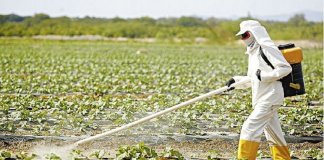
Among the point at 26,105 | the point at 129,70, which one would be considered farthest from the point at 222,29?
the point at 26,105

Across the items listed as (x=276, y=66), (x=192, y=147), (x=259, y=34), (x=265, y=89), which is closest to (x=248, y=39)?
(x=259, y=34)

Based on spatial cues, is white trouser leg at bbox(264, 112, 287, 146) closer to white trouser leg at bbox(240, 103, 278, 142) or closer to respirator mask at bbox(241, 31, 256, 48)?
white trouser leg at bbox(240, 103, 278, 142)

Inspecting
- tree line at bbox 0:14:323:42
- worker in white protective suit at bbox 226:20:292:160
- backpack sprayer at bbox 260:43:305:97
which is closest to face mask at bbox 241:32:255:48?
worker in white protective suit at bbox 226:20:292:160

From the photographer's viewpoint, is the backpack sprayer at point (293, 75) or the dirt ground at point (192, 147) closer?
the backpack sprayer at point (293, 75)

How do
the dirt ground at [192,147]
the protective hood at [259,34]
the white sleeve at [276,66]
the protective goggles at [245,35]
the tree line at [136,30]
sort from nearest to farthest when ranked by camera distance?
the white sleeve at [276,66] → the protective hood at [259,34] → the protective goggles at [245,35] → the dirt ground at [192,147] → the tree line at [136,30]

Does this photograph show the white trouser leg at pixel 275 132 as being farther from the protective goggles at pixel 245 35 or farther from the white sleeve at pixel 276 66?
the protective goggles at pixel 245 35

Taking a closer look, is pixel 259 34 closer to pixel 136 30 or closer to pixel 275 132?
pixel 275 132

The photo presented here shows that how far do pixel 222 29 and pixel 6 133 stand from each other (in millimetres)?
66132

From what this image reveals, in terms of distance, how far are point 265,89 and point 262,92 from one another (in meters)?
0.05

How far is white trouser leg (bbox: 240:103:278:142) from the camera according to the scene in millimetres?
5180

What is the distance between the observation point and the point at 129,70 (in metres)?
18.4

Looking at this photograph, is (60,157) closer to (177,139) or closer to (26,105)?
(177,139)

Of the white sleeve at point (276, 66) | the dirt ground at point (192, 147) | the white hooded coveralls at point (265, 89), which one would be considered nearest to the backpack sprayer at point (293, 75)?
the white hooded coveralls at point (265, 89)

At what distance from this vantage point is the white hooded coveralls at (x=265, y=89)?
517 cm
